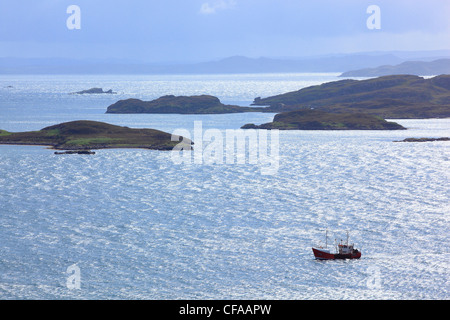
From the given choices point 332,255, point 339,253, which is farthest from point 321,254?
point 339,253

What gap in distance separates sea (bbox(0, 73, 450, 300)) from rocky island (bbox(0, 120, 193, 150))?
2122cm

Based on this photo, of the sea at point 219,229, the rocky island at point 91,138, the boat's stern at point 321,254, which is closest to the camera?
the sea at point 219,229

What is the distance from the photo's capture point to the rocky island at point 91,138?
14650 cm

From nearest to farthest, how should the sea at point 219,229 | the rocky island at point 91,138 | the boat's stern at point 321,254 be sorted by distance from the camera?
the sea at point 219,229 → the boat's stern at point 321,254 → the rocky island at point 91,138

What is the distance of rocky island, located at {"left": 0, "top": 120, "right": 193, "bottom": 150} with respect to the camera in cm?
14650

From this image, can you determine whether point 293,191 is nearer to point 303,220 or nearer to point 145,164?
point 303,220

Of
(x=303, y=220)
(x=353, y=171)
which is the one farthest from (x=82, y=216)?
(x=353, y=171)

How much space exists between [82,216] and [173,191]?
1938 cm

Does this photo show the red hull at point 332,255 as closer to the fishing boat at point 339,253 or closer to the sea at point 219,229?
the fishing boat at point 339,253

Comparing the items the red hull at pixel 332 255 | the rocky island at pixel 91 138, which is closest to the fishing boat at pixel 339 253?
the red hull at pixel 332 255

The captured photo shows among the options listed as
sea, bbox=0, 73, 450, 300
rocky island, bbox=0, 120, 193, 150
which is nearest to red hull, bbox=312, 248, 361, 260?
sea, bbox=0, 73, 450, 300

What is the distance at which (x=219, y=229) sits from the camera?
70500 millimetres

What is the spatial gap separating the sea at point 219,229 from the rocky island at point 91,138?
69.6ft

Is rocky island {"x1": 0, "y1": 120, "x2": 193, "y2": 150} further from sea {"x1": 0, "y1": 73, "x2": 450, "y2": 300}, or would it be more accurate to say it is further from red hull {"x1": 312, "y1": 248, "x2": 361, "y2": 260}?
red hull {"x1": 312, "y1": 248, "x2": 361, "y2": 260}
